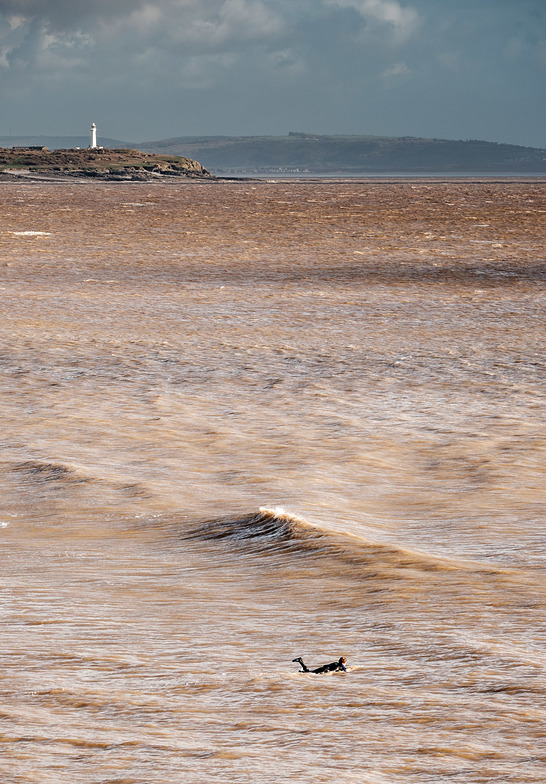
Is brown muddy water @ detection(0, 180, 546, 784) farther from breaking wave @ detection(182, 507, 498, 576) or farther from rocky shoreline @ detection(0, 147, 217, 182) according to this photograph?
rocky shoreline @ detection(0, 147, 217, 182)

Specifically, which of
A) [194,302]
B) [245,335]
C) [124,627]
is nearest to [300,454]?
[124,627]

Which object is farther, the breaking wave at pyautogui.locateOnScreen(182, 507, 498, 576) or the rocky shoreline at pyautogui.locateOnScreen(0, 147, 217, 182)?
the rocky shoreline at pyautogui.locateOnScreen(0, 147, 217, 182)

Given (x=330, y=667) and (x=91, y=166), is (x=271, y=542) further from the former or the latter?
(x=91, y=166)

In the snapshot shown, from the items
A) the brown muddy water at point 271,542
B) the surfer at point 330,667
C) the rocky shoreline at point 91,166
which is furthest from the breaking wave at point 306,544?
the rocky shoreline at point 91,166

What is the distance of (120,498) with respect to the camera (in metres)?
5.98

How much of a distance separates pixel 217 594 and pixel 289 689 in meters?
1.13

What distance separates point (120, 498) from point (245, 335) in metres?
6.52

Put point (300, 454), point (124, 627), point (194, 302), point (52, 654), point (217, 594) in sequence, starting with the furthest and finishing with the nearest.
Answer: point (194, 302)
point (300, 454)
point (217, 594)
point (124, 627)
point (52, 654)

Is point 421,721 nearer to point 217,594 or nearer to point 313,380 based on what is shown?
point 217,594


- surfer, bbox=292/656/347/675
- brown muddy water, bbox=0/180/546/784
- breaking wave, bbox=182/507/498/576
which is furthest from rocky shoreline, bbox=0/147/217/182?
surfer, bbox=292/656/347/675

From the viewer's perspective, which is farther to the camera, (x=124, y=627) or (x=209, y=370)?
(x=209, y=370)

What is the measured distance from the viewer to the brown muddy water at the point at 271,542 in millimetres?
2895

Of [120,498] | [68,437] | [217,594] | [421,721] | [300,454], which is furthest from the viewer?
[68,437]

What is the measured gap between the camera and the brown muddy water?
2.89 metres
